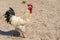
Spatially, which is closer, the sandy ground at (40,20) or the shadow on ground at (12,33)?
the sandy ground at (40,20)

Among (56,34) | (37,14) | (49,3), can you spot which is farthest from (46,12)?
(56,34)

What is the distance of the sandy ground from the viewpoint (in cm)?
772

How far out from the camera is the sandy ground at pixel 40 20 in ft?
25.3

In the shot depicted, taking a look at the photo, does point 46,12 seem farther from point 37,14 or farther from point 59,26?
point 59,26

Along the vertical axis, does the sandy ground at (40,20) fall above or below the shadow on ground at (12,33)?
above

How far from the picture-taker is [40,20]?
30.0ft

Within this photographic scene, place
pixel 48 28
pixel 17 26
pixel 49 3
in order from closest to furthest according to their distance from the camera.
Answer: pixel 17 26 < pixel 48 28 < pixel 49 3

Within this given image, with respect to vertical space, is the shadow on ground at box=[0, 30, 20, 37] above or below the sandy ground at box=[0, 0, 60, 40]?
below

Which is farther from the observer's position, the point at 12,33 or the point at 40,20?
the point at 40,20

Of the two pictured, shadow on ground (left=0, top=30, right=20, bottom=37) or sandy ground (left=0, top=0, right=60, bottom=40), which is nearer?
sandy ground (left=0, top=0, right=60, bottom=40)

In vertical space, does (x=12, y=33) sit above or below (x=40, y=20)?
below

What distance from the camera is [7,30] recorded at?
27.1 feet

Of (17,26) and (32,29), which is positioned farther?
(32,29)

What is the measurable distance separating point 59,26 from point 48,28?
0.52 m
